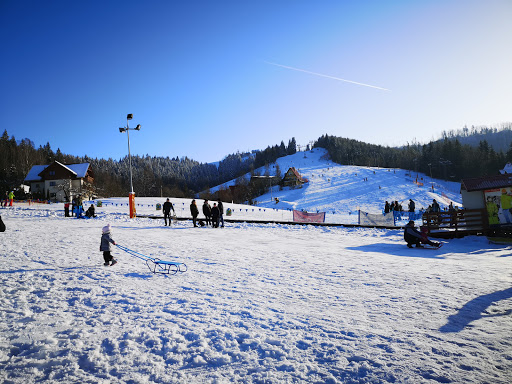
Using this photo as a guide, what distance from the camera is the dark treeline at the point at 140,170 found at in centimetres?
7838

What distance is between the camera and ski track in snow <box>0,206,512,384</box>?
379 centimetres

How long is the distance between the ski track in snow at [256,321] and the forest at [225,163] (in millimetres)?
70475

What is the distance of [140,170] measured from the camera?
141375mm

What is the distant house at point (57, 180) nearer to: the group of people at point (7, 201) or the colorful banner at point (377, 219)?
the group of people at point (7, 201)

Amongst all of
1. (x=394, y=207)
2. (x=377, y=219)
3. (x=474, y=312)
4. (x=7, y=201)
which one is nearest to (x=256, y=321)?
(x=474, y=312)

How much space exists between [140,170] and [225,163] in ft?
210

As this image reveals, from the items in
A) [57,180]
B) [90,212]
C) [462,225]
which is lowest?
[462,225]

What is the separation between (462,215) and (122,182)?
125 m

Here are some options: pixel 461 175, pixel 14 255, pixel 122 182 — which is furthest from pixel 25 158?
pixel 461 175

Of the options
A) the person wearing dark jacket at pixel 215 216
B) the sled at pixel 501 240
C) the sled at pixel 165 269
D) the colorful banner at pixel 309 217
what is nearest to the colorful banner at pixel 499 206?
the sled at pixel 501 240

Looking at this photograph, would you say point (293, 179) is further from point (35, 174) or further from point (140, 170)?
point (140, 170)

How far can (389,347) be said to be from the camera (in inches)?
168

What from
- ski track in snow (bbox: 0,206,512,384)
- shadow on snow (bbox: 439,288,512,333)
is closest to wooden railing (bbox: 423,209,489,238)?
ski track in snow (bbox: 0,206,512,384)

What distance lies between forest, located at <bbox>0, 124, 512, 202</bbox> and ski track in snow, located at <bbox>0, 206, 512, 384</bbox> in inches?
2775
